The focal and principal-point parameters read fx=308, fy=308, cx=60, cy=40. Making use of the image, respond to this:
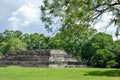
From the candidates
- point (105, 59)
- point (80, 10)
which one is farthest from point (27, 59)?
point (80, 10)

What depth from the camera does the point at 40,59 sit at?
59250 mm

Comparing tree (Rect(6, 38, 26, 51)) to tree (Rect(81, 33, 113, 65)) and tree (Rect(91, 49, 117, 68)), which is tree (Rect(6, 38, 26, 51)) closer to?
tree (Rect(81, 33, 113, 65))

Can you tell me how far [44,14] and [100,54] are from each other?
46224 millimetres

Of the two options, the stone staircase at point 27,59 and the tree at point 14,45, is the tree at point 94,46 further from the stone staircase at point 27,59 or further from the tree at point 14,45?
the tree at point 14,45

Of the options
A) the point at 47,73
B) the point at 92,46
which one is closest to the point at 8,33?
the point at 92,46

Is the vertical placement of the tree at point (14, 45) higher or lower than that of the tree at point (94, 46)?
higher

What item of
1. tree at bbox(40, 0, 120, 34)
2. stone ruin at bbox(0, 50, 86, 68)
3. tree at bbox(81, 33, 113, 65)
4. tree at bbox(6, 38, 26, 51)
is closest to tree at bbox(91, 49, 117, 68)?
stone ruin at bbox(0, 50, 86, 68)

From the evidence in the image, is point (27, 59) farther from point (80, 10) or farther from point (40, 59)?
point (80, 10)

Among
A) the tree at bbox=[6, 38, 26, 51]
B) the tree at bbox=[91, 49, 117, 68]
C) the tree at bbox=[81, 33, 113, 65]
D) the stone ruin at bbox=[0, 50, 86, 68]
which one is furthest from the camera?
the tree at bbox=[6, 38, 26, 51]

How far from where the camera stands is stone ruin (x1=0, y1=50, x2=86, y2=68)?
5853 cm

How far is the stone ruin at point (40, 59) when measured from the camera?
58531 mm

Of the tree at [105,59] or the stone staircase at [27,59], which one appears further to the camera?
the tree at [105,59]

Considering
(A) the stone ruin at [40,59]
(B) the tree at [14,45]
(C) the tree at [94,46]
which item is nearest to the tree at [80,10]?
(A) the stone ruin at [40,59]

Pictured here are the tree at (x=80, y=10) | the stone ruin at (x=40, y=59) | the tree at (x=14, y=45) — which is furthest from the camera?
the tree at (x=14, y=45)
